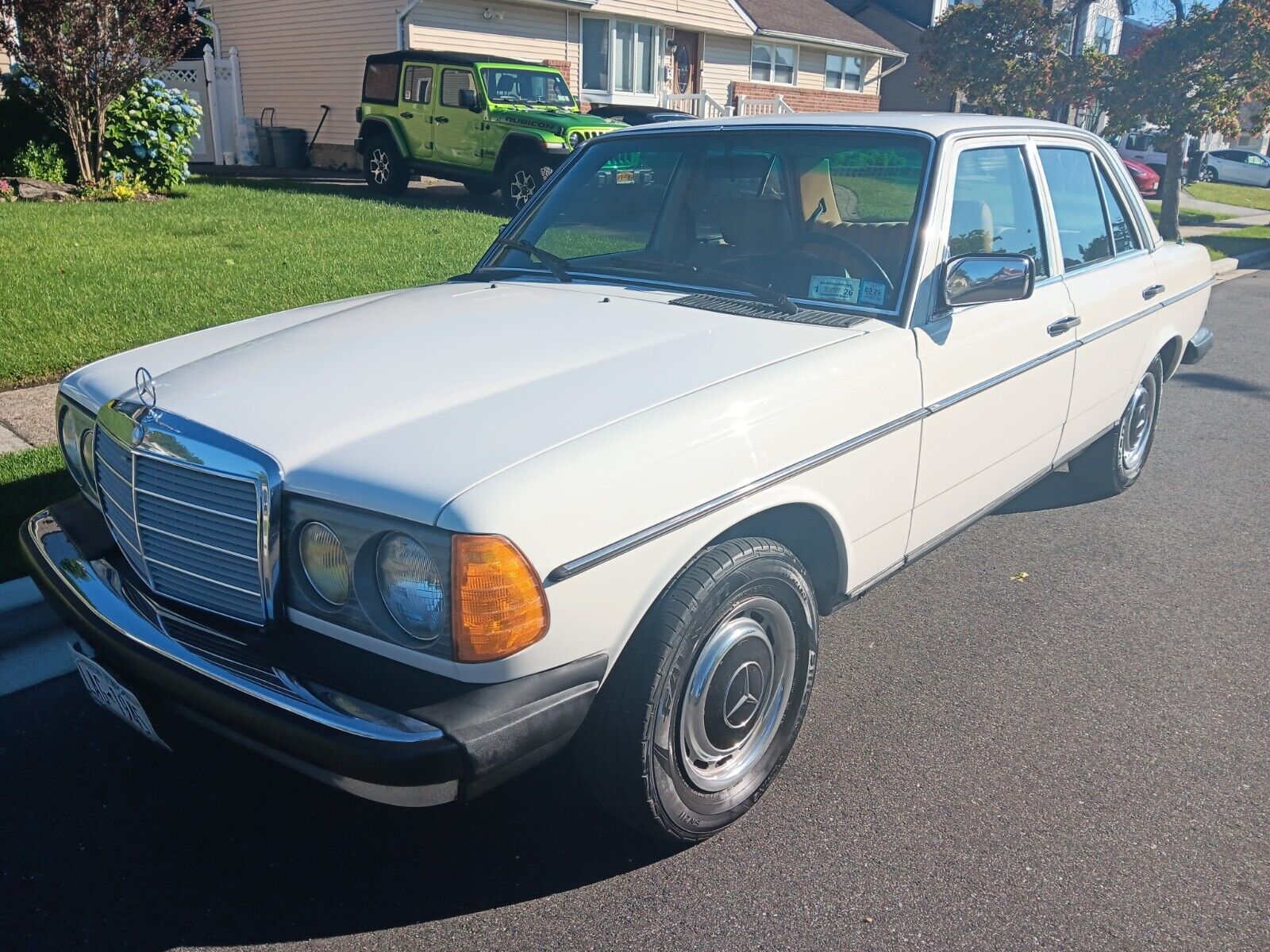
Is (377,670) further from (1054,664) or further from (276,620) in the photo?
(1054,664)

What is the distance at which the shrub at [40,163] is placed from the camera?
1306cm

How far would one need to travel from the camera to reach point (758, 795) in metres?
2.93

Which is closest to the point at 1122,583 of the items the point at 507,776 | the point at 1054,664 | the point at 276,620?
the point at 1054,664

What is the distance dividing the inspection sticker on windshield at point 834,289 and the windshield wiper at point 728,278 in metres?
0.10

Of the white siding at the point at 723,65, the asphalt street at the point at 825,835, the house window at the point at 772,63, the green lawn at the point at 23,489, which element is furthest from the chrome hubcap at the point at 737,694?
the house window at the point at 772,63

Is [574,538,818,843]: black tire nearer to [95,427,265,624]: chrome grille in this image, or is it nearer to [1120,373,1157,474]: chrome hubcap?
[95,427,265,624]: chrome grille

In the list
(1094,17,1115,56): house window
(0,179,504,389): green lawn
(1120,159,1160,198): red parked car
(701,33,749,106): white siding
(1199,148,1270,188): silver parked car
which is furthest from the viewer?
(1094,17,1115,56): house window

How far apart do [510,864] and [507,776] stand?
59 centimetres

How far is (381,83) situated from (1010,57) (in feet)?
36.6

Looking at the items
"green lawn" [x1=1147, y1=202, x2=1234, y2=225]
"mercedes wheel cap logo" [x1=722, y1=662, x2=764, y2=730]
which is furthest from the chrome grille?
"green lawn" [x1=1147, y1=202, x2=1234, y2=225]

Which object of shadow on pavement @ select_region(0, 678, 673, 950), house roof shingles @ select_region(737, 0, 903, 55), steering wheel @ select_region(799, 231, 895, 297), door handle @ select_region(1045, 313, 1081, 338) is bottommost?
shadow on pavement @ select_region(0, 678, 673, 950)

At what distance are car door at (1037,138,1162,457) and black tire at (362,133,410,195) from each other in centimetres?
1332

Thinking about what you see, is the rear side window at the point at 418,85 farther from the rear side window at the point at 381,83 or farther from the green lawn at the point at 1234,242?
the green lawn at the point at 1234,242

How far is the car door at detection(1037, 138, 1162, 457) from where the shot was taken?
4.26m
